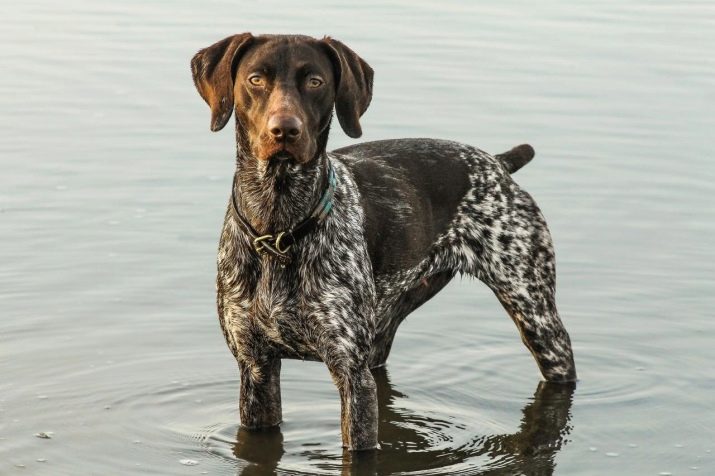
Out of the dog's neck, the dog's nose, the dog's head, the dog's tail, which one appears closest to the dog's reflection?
the dog's neck

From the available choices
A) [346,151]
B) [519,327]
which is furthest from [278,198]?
[519,327]

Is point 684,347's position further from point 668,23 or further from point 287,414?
point 668,23

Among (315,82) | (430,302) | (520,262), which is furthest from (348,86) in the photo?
(430,302)

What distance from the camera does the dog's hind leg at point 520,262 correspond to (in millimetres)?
8398

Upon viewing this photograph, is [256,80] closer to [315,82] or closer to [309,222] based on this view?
[315,82]

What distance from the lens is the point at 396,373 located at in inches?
355

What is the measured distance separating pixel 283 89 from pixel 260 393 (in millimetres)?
1705

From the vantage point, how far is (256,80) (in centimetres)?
677

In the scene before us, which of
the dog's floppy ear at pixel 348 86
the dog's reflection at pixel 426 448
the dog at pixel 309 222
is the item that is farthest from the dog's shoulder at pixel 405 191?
the dog's reflection at pixel 426 448

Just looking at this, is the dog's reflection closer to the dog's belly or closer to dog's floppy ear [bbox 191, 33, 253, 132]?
the dog's belly

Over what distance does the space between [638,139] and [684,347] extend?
4.49 meters

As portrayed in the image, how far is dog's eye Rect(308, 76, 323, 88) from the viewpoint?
679 centimetres

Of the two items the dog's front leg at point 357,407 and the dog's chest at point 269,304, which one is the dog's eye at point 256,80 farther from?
the dog's front leg at point 357,407

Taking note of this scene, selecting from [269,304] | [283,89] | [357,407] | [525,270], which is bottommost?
[357,407]
